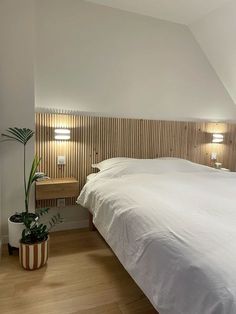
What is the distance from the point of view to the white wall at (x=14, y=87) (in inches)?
97.2

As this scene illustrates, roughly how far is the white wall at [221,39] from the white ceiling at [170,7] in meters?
0.12

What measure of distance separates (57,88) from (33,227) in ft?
5.45

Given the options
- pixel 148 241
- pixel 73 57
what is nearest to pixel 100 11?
pixel 73 57

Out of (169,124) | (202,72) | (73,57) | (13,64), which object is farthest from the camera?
(202,72)

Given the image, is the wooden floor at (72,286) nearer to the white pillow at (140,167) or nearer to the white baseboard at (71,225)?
the white baseboard at (71,225)

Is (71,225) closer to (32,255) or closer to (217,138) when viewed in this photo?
(32,255)

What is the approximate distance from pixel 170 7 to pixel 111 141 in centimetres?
189

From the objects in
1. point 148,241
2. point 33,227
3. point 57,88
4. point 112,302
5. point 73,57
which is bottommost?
point 112,302

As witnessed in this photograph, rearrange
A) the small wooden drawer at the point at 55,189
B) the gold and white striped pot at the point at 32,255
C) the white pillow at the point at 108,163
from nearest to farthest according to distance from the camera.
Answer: the gold and white striped pot at the point at 32,255, the small wooden drawer at the point at 55,189, the white pillow at the point at 108,163

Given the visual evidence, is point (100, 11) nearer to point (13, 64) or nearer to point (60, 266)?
point (13, 64)

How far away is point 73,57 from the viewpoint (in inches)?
117

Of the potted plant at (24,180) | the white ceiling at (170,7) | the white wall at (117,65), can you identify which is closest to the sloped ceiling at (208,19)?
the white ceiling at (170,7)

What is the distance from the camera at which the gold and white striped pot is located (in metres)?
2.12

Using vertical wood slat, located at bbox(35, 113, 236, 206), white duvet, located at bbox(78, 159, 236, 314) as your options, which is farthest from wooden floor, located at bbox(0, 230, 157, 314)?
vertical wood slat, located at bbox(35, 113, 236, 206)
